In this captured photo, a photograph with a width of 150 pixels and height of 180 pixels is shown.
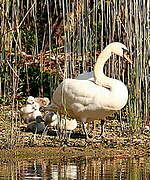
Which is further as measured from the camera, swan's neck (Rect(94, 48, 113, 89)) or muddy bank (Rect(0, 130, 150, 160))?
swan's neck (Rect(94, 48, 113, 89))

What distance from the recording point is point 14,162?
7.66 metres

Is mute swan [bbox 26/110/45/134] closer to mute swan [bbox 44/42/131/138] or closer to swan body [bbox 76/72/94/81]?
mute swan [bbox 44/42/131/138]

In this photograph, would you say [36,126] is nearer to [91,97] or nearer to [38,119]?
[38,119]

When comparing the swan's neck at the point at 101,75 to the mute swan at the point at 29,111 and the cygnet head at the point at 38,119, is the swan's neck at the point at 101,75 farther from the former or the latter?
the mute swan at the point at 29,111

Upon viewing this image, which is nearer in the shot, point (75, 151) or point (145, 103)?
point (75, 151)

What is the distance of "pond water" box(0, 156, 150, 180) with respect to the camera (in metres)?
6.63

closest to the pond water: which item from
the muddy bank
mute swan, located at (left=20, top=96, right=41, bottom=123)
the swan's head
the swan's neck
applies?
the muddy bank

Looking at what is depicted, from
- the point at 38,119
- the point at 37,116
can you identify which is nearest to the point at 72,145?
the point at 38,119

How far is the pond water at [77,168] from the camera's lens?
6.63 m

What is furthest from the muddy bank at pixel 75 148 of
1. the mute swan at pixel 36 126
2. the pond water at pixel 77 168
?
the mute swan at pixel 36 126

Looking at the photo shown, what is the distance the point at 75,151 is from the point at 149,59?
2.02 meters

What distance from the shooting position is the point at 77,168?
7184 millimetres

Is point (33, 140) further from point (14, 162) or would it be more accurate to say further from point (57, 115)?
point (14, 162)

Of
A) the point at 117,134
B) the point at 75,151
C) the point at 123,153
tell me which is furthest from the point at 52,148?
the point at 117,134
